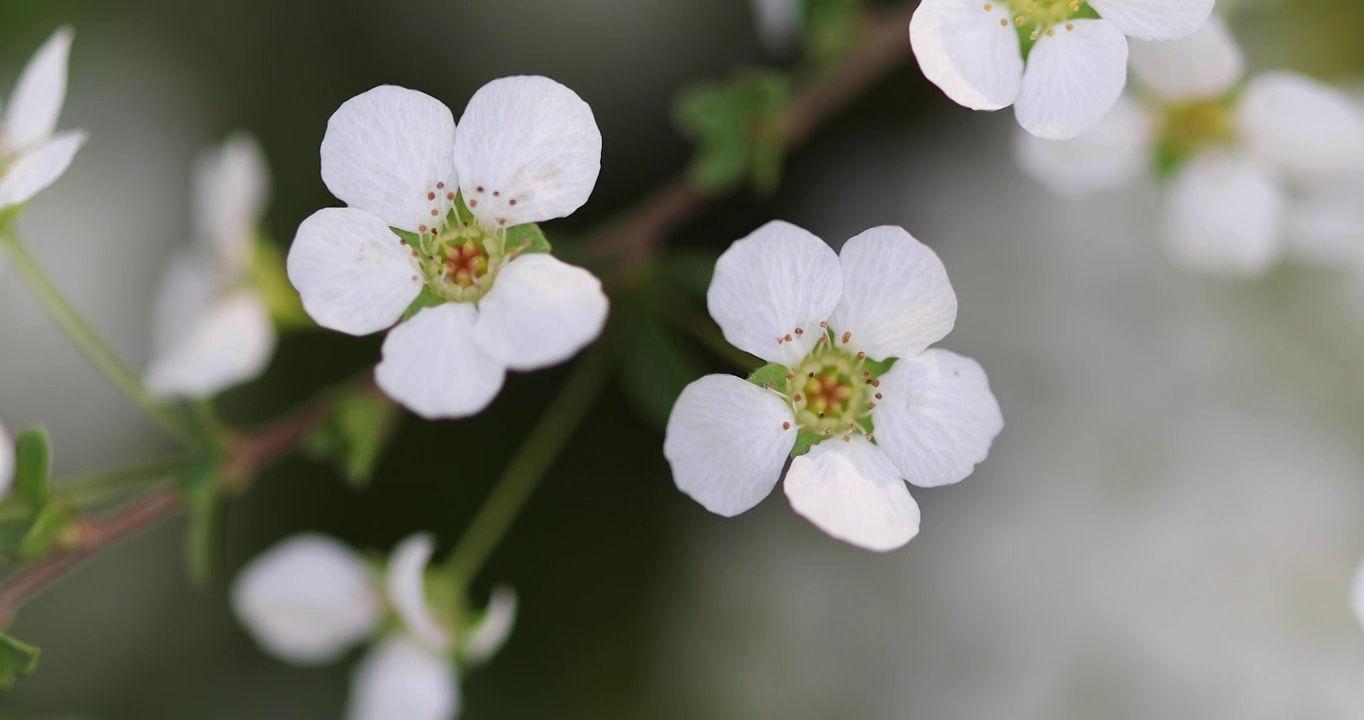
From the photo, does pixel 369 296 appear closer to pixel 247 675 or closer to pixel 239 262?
pixel 239 262

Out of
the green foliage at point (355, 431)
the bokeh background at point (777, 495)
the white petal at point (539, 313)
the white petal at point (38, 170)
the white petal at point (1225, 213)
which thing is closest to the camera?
the white petal at point (539, 313)

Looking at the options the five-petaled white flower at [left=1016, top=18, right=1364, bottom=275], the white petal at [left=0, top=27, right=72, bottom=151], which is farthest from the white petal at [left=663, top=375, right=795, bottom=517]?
the white petal at [left=0, top=27, right=72, bottom=151]

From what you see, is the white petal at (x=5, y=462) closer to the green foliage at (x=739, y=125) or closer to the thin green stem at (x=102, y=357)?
the thin green stem at (x=102, y=357)

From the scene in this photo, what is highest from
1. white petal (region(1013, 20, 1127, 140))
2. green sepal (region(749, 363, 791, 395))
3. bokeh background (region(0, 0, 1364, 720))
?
white petal (region(1013, 20, 1127, 140))

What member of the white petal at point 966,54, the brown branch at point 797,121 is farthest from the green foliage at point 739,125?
the white petal at point 966,54

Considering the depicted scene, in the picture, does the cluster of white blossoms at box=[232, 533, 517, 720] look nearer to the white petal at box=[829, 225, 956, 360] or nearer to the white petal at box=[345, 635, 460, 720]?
the white petal at box=[345, 635, 460, 720]

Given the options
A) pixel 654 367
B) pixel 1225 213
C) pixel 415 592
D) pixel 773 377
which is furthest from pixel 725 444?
pixel 1225 213

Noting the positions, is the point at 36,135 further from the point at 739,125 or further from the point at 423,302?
the point at 739,125
